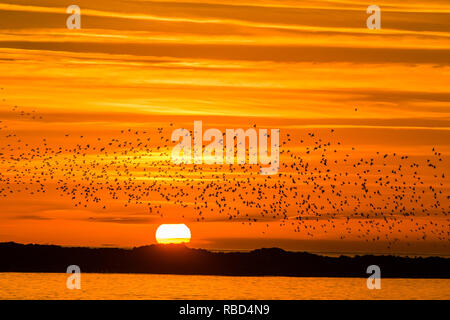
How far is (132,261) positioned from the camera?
550 feet
